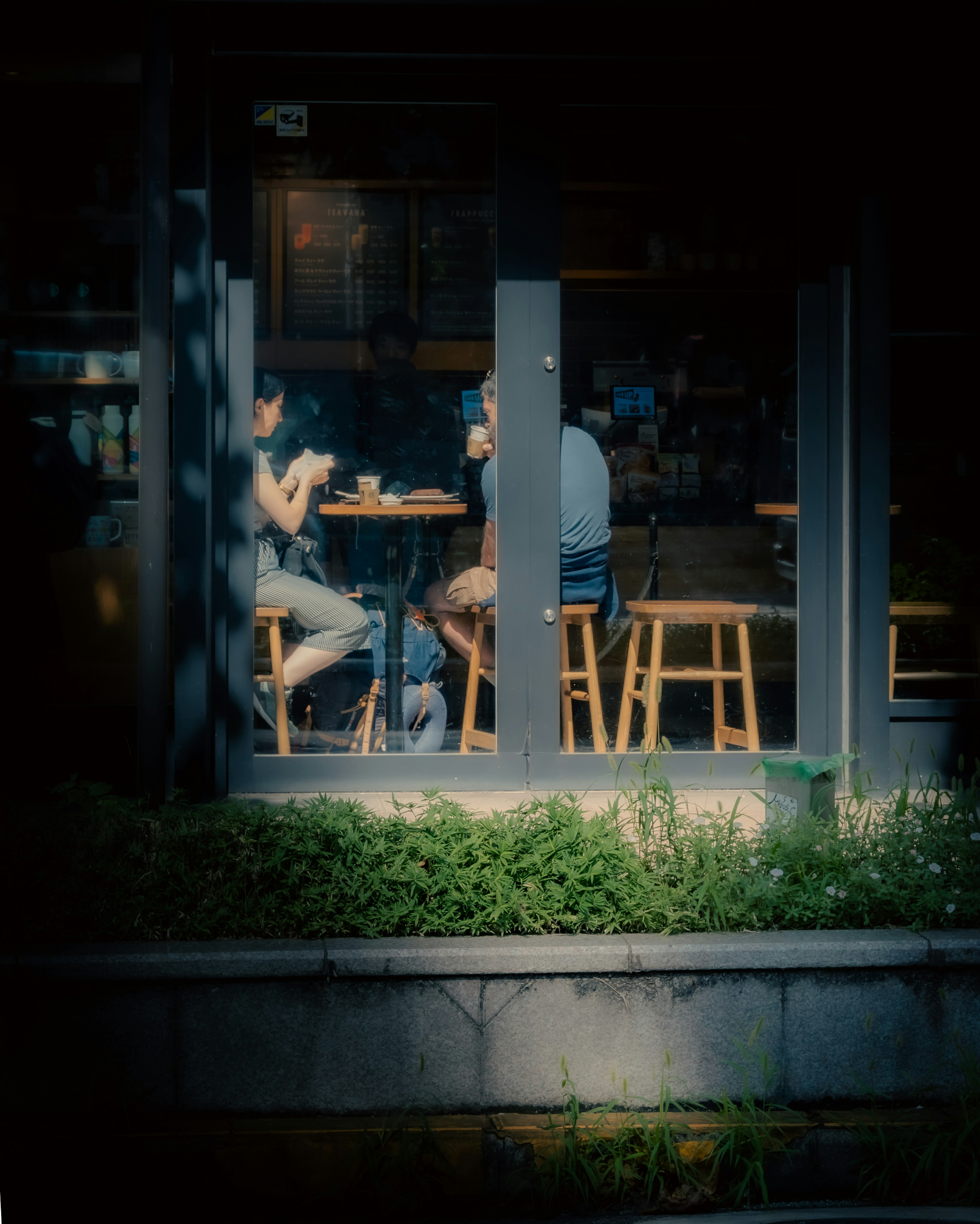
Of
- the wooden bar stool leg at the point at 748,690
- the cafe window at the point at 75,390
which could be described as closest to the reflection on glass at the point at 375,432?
the cafe window at the point at 75,390

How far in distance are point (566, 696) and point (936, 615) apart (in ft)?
5.76

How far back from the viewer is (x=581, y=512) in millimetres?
5551

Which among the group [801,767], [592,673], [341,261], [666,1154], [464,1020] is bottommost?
[666,1154]

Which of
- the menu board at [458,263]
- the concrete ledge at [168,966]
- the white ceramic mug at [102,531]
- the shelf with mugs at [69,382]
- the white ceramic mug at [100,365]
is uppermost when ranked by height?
the menu board at [458,263]

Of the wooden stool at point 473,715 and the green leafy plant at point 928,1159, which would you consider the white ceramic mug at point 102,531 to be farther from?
the green leafy plant at point 928,1159

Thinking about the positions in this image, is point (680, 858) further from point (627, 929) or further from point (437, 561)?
point (437, 561)

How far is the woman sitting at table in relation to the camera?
5430 millimetres

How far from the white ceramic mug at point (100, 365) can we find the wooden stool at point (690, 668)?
271 cm

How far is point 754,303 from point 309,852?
3.33m

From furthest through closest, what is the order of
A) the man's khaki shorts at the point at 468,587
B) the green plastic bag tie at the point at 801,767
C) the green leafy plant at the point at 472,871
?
the man's khaki shorts at the point at 468,587
the green plastic bag tie at the point at 801,767
the green leafy plant at the point at 472,871

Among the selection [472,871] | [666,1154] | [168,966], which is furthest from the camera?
[472,871]

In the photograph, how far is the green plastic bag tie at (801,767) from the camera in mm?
4094

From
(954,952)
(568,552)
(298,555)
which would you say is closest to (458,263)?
(568,552)

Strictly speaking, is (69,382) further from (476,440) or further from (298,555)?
(476,440)
